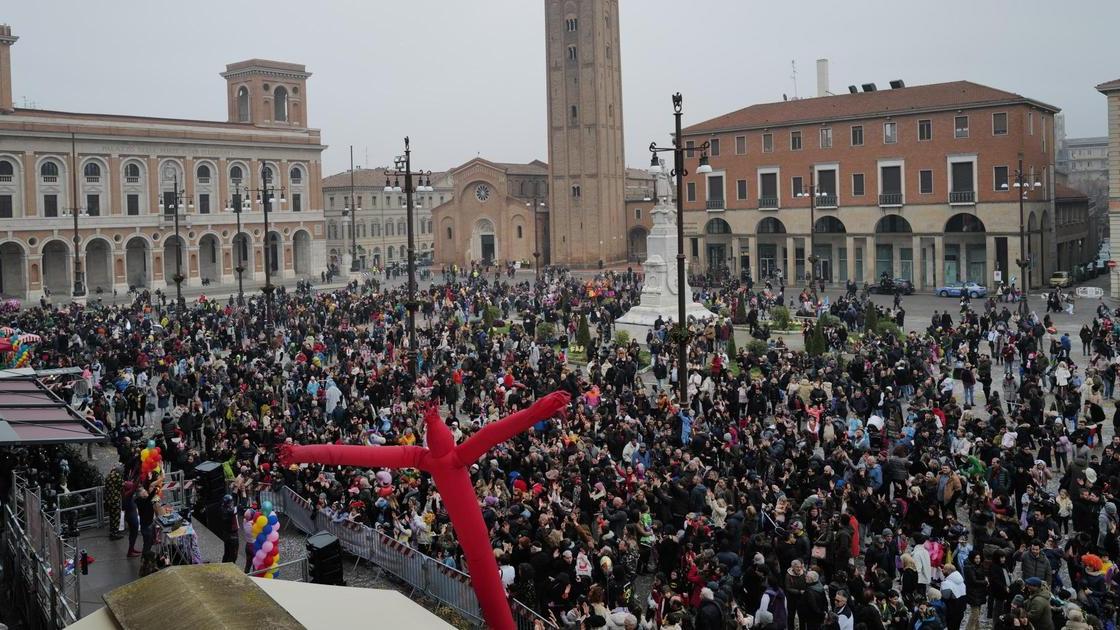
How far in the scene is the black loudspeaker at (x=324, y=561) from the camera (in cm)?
1202

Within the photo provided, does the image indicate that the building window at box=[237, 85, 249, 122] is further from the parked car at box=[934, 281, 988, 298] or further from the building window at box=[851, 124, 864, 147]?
the parked car at box=[934, 281, 988, 298]

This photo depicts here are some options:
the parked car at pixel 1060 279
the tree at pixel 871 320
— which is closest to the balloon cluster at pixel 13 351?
the tree at pixel 871 320

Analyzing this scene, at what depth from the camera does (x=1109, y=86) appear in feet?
149

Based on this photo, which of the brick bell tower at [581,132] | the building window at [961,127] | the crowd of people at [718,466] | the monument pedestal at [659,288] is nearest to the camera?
the crowd of people at [718,466]

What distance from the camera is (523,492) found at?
14.3 m

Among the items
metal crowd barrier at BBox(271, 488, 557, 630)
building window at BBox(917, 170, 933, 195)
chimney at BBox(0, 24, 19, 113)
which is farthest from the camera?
chimney at BBox(0, 24, 19, 113)

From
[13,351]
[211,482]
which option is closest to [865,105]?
[13,351]

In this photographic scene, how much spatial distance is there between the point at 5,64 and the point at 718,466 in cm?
6801

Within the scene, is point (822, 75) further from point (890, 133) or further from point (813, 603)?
point (813, 603)

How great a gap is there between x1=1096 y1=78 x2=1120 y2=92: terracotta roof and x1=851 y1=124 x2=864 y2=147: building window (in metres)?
13.3

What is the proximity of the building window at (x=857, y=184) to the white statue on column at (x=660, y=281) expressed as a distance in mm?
22827

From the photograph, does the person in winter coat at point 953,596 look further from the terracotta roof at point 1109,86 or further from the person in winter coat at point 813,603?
the terracotta roof at point 1109,86

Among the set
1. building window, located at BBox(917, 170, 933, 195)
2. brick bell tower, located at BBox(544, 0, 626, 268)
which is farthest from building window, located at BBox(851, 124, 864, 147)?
brick bell tower, located at BBox(544, 0, 626, 268)

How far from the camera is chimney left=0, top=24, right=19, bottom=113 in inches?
2623
